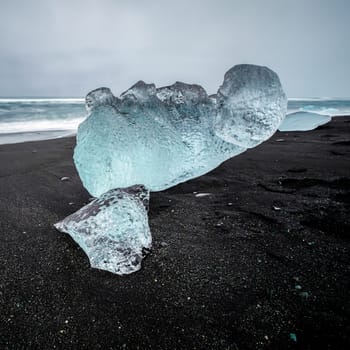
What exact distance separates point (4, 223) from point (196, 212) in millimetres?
1541

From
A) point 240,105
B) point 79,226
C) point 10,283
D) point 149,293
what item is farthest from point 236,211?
point 10,283

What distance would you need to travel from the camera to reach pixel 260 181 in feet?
9.21

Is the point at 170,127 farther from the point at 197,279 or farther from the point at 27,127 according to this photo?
the point at 27,127

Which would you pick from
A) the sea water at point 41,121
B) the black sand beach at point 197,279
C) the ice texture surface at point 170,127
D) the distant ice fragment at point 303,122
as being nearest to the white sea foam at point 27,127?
the sea water at point 41,121

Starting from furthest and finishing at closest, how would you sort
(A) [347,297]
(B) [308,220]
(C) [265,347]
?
(B) [308,220], (A) [347,297], (C) [265,347]

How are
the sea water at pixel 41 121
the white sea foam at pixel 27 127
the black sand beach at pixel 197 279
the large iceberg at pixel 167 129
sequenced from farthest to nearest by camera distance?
the white sea foam at pixel 27 127 < the sea water at pixel 41 121 < the large iceberg at pixel 167 129 < the black sand beach at pixel 197 279

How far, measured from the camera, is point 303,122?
6.49m

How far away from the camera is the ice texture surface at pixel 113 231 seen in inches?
57.4

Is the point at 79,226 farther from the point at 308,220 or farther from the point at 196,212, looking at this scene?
the point at 308,220

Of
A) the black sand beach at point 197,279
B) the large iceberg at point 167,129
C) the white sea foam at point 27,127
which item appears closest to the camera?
the black sand beach at point 197,279

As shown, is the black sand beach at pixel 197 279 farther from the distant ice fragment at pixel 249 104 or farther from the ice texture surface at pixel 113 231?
the distant ice fragment at pixel 249 104

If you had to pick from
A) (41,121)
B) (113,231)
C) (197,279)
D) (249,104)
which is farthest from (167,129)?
(41,121)

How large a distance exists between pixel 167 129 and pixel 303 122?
18.0 feet

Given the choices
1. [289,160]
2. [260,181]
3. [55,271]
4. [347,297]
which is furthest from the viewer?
[289,160]
